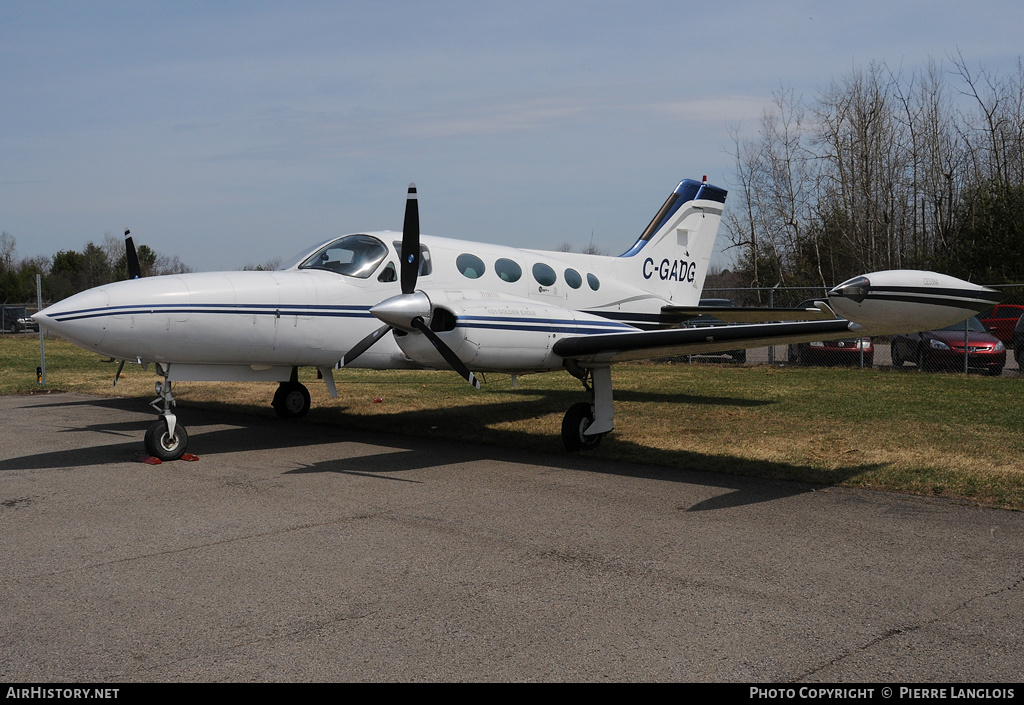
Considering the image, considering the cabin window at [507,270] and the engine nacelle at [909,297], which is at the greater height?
the cabin window at [507,270]

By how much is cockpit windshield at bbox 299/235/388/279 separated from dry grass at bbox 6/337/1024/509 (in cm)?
297

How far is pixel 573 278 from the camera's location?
13344 mm

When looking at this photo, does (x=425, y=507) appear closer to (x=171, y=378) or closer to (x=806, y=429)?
(x=171, y=378)

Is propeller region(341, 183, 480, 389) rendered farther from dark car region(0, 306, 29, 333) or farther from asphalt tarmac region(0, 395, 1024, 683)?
dark car region(0, 306, 29, 333)

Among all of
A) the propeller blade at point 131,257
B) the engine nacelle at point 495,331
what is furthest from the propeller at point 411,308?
the propeller blade at point 131,257

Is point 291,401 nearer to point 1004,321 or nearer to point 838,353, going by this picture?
point 838,353

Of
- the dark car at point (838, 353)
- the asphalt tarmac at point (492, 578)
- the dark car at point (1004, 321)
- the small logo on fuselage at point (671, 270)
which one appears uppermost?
the small logo on fuselage at point (671, 270)

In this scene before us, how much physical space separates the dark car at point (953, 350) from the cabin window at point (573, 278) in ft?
31.1

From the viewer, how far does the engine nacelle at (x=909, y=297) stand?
24.4 feet

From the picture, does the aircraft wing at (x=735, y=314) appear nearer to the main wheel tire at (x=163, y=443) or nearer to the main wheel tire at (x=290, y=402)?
the main wheel tire at (x=290, y=402)

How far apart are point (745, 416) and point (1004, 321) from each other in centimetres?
1615

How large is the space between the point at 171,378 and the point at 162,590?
5.21m

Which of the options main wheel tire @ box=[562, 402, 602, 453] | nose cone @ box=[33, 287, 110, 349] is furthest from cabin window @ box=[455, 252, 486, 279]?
nose cone @ box=[33, 287, 110, 349]
